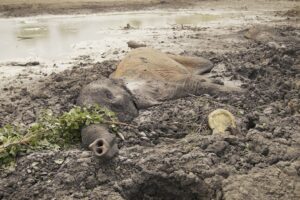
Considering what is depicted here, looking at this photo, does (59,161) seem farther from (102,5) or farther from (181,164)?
(102,5)

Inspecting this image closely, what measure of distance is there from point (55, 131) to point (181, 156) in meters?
1.47

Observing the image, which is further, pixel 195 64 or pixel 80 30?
pixel 80 30

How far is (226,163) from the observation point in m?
4.54

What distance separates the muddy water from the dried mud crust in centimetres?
573

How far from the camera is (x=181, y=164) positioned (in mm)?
4473

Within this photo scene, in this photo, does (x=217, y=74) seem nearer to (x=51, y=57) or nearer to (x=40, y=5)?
(x=51, y=57)

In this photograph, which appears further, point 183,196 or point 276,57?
point 276,57

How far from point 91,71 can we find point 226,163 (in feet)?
13.3

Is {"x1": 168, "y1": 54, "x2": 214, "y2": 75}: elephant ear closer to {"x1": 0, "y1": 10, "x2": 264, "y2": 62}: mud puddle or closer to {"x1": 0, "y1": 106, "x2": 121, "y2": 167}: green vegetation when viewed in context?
{"x1": 0, "y1": 106, "x2": 121, "y2": 167}: green vegetation

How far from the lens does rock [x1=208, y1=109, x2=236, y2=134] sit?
17.9 feet

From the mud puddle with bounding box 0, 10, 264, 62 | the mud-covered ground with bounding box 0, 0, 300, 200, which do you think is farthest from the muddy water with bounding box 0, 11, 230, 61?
the mud-covered ground with bounding box 0, 0, 300, 200

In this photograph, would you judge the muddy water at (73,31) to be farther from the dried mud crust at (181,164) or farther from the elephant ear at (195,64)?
the dried mud crust at (181,164)

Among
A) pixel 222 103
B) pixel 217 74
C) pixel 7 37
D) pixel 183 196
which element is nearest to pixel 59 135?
pixel 183 196

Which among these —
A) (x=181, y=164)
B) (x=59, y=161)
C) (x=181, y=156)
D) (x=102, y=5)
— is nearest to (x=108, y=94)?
(x=59, y=161)
